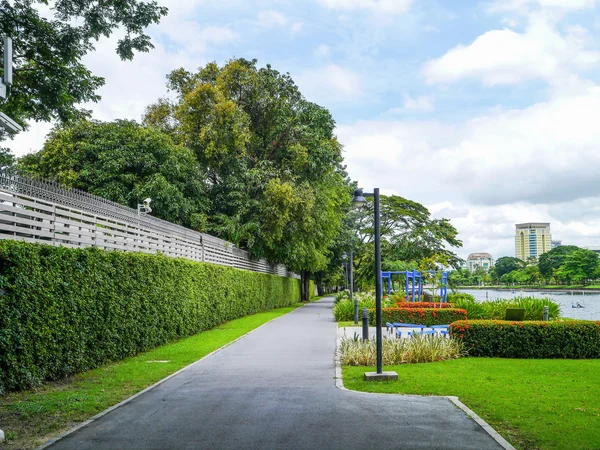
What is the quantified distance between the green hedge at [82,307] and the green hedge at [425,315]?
6.91 metres

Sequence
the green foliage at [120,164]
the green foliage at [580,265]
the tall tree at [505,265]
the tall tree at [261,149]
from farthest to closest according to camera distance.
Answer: the tall tree at [505,265] → the green foliage at [580,265] → the tall tree at [261,149] → the green foliage at [120,164]

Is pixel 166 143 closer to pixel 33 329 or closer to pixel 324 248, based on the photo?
pixel 324 248

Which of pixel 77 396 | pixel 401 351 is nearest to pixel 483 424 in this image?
pixel 401 351

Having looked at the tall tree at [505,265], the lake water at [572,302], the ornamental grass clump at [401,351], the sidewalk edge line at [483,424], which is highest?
the tall tree at [505,265]

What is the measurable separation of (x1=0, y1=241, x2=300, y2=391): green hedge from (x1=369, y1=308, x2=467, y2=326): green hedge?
691 cm

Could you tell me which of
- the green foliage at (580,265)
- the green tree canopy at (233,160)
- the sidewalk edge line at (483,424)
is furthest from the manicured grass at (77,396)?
the green foliage at (580,265)

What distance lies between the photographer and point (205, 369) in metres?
11.2

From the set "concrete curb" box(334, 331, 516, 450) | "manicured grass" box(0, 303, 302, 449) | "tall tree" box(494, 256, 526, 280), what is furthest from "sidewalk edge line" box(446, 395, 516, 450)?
"tall tree" box(494, 256, 526, 280)

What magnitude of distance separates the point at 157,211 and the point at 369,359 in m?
17.6

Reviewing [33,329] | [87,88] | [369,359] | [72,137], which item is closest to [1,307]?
[33,329]

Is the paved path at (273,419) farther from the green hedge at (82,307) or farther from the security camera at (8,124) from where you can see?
the security camera at (8,124)

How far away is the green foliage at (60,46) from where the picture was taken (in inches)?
448

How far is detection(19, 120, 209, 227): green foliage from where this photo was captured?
26.3 metres

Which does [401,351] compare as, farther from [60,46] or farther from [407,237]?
[407,237]
